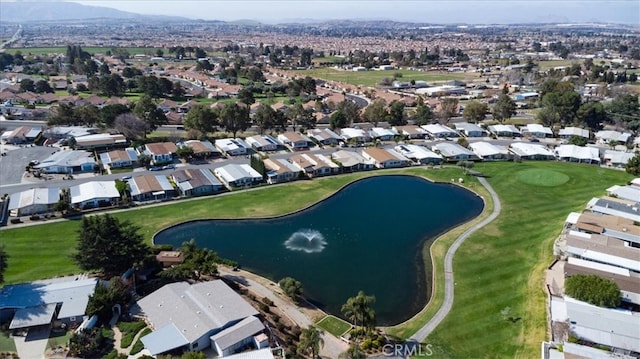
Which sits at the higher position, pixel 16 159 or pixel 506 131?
pixel 506 131

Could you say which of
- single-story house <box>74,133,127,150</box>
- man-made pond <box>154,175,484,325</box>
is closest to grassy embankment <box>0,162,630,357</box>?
man-made pond <box>154,175,484,325</box>

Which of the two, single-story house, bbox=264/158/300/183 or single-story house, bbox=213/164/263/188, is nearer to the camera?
single-story house, bbox=213/164/263/188

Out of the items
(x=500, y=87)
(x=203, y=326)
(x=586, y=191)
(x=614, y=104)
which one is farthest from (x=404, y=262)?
(x=500, y=87)

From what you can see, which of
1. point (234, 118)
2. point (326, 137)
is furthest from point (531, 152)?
point (234, 118)

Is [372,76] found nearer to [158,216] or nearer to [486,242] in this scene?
[486,242]

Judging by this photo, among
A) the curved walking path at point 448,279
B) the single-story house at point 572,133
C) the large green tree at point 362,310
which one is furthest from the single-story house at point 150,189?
the single-story house at point 572,133

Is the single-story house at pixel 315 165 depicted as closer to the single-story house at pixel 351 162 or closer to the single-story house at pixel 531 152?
the single-story house at pixel 351 162

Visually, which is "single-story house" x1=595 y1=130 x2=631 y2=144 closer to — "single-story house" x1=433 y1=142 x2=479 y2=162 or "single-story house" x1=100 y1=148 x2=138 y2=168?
"single-story house" x1=433 y1=142 x2=479 y2=162
